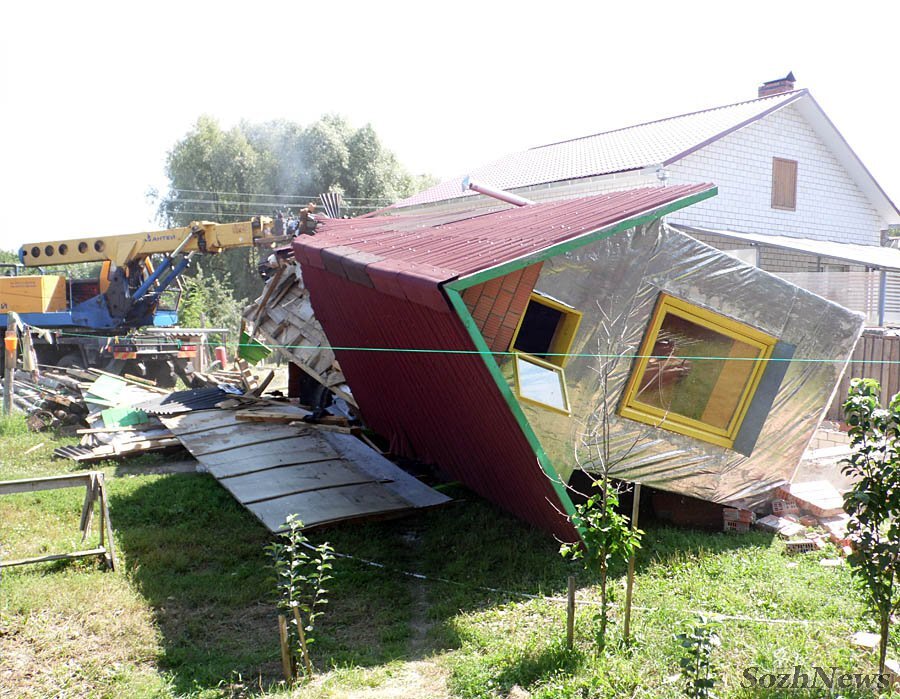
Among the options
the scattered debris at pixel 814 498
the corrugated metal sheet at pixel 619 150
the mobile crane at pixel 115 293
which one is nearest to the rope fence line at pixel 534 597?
the scattered debris at pixel 814 498

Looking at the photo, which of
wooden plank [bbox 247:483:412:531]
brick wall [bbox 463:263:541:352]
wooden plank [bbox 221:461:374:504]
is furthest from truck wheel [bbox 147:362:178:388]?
brick wall [bbox 463:263:541:352]

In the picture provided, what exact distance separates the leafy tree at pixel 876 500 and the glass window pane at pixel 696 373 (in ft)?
8.94

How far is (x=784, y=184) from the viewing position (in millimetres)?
18812

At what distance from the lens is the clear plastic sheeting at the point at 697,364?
22.4 ft

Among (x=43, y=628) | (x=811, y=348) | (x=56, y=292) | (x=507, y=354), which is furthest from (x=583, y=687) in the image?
(x=56, y=292)

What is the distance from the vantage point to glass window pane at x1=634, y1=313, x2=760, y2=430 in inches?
286

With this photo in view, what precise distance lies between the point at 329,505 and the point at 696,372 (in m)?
4.15

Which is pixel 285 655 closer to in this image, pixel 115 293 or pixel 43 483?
pixel 43 483

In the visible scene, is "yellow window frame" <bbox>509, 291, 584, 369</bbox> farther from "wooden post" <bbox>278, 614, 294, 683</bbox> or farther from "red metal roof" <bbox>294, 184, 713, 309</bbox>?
"wooden post" <bbox>278, 614, 294, 683</bbox>

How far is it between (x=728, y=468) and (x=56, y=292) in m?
18.0

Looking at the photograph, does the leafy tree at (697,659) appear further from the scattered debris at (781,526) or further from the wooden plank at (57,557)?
the wooden plank at (57,557)

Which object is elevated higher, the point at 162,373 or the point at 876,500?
the point at 876,500

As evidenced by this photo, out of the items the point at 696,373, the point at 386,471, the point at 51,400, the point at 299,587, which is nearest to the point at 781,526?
the point at 696,373

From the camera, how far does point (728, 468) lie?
7.65m
